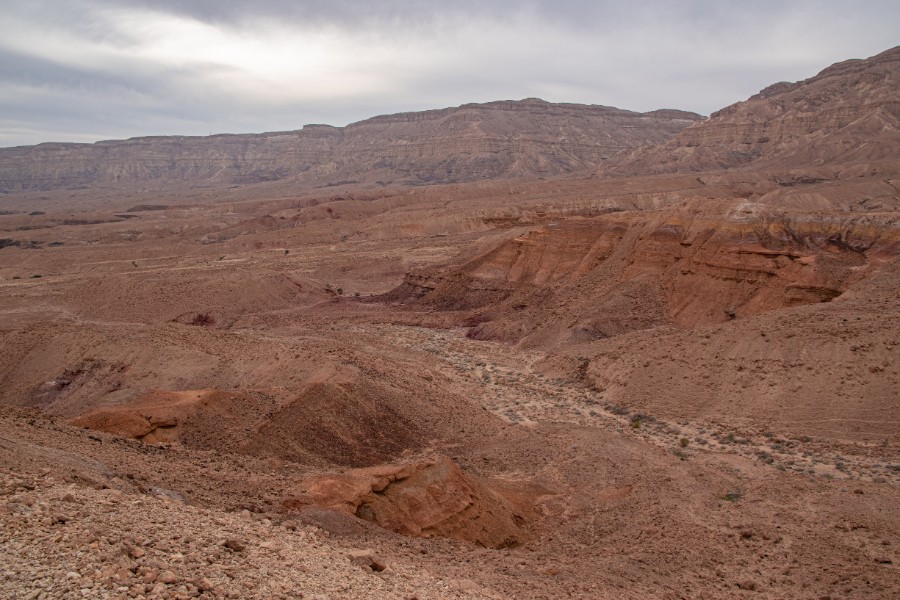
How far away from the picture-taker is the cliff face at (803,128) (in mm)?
115812

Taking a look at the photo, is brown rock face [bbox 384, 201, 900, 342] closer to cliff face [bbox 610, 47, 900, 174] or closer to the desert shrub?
the desert shrub

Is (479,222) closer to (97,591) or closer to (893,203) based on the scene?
(893,203)

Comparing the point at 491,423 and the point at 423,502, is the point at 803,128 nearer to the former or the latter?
the point at 491,423

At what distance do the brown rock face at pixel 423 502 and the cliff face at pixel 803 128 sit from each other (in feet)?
367

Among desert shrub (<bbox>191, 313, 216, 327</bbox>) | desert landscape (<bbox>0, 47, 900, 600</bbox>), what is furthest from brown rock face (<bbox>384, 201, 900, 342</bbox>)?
desert shrub (<bbox>191, 313, 216, 327</bbox>)

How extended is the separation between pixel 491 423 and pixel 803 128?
13150 centimetres

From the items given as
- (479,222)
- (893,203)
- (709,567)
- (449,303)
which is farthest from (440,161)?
(709,567)

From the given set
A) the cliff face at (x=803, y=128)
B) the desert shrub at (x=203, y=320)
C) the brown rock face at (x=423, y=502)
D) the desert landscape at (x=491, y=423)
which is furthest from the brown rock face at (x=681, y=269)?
the cliff face at (x=803, y=128)

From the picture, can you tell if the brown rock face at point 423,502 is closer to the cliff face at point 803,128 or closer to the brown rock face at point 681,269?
the brown rock face at point 681,269

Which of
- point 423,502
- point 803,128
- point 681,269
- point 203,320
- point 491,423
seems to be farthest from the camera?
point 803,128

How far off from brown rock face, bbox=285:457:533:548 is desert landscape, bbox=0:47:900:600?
0.05m

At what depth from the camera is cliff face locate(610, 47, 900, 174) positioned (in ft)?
380

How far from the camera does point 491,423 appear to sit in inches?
795

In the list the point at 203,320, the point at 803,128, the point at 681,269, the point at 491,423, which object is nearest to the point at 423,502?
the point at 491,423
